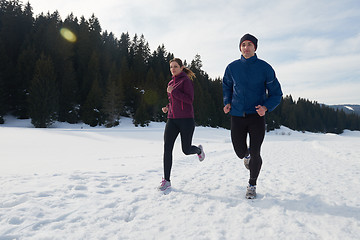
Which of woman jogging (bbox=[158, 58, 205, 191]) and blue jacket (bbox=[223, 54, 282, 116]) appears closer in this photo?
blue jacket (bbox=[223, 54, 282, 116])

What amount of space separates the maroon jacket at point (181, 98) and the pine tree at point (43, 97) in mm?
34003

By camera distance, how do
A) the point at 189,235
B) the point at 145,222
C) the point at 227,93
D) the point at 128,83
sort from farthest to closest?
1. the point at 128,83
2. the point at 227,93
3. the point at 145,222
4. the point at 189,235

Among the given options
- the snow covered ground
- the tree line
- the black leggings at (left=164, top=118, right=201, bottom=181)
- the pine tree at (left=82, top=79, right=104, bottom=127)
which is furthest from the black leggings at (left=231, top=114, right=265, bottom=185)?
the pine tree at (left=82, top=79, right=104, bottom=127)

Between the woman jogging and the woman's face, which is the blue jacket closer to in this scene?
the woman jogging

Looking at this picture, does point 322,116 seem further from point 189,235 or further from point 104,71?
point 189,235

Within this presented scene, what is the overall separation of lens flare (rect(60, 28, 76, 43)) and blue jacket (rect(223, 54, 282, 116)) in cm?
4966

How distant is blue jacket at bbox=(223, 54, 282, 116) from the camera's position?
2992mm

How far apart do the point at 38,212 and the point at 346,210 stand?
137 inches

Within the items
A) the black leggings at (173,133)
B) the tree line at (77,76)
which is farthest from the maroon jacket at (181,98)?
the tree line at (77,76)

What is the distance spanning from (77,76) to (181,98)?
44473mm

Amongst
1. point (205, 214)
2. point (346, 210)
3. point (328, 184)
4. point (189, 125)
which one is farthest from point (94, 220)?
point (328, 184)

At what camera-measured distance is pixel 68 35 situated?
44.8 meters

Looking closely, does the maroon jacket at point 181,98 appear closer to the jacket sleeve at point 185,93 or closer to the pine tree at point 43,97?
the jacket sleeve at point 185,93

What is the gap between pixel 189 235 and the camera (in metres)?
1.87
